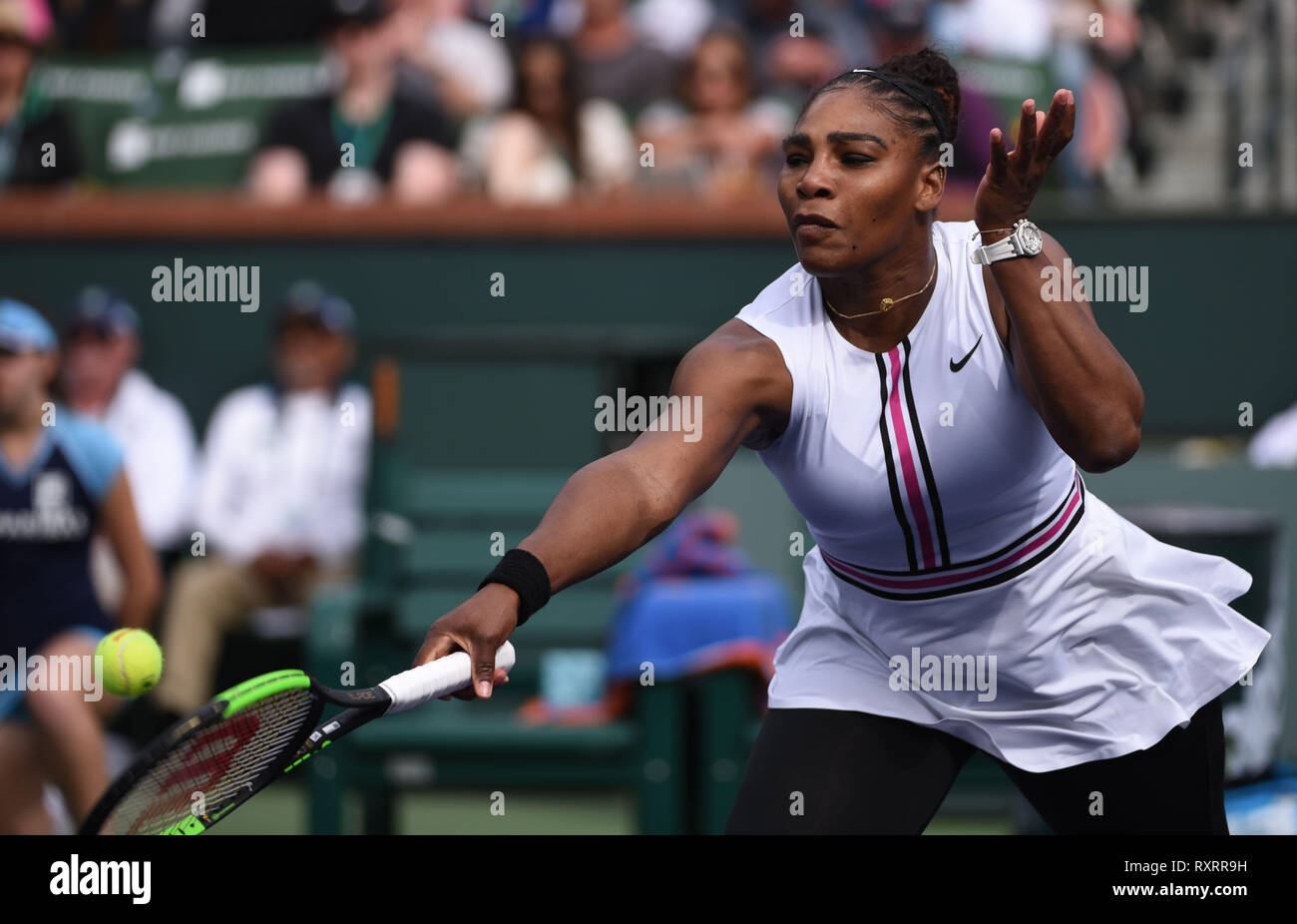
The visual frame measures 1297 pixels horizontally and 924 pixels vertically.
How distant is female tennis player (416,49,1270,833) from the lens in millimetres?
3270

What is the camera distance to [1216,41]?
1044 centimetres

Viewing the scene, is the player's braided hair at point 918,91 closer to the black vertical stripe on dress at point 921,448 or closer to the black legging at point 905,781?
the black vertical stripe on dress at point 921,448

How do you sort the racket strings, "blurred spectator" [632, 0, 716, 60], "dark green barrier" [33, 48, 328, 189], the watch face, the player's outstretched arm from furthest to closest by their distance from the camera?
"blurred spectator" [632, 0, 716, 60]
"dark green barrier" [33, 48, 328, 189]
the watch face
the racket strings
the player's outstretched arm

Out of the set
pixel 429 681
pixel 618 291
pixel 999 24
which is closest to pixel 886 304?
pixel 429 681

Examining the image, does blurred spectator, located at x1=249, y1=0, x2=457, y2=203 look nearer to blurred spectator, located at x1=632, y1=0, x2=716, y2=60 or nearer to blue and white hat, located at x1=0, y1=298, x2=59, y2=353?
blurred spectator, located at x1=632, y1=0, x2=716, y2=60

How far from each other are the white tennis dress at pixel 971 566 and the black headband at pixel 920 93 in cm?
24

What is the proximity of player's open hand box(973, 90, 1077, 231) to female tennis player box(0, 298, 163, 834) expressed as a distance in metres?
3.79

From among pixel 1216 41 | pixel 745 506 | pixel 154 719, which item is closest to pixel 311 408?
pixel 154 719

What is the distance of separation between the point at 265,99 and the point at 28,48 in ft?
4.06

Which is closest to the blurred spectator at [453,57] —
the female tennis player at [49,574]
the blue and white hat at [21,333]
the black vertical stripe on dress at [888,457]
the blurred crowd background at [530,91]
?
Answer: the blurred crowd background at [530,91]

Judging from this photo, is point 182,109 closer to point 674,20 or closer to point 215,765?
point 674,20

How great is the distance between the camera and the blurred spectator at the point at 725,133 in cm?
821

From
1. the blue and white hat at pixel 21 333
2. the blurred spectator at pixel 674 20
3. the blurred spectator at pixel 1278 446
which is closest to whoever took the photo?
the blue and white hat at pixel 21 333

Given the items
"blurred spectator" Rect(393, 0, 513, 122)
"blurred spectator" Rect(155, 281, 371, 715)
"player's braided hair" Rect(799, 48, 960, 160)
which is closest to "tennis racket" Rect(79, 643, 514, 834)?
"player's braided hair" Rect(799, 48, 960, 160)
